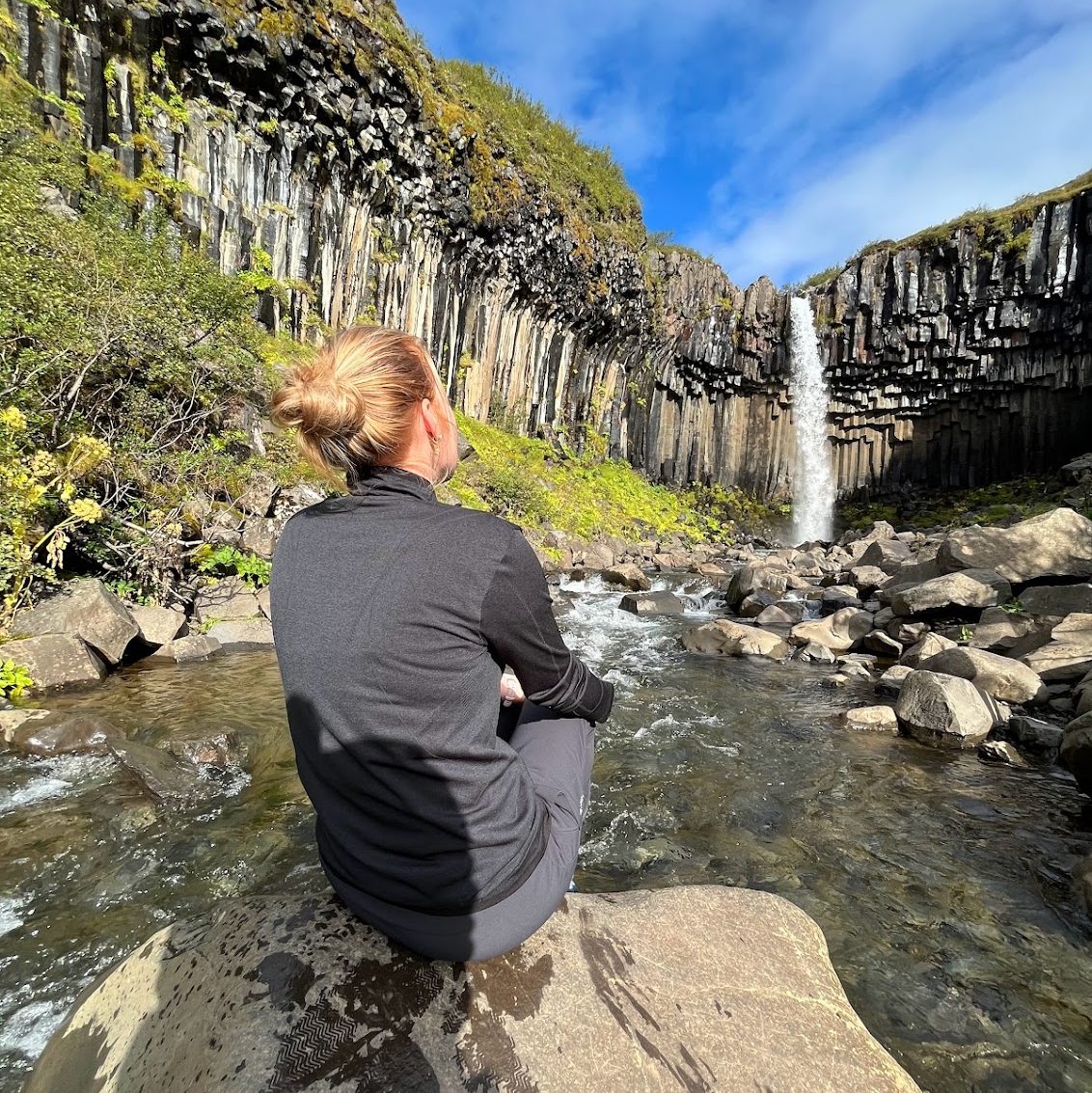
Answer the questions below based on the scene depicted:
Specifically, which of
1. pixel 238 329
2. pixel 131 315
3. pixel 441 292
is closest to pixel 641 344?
pixel 441 292

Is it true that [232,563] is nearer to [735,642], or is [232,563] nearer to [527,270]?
[735,642]

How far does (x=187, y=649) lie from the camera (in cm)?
681

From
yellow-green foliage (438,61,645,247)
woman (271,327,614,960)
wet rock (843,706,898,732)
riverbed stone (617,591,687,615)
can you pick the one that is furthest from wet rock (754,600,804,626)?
yellow-green foliage (438,61,645,247)

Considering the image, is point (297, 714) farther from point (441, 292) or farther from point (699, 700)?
point (441, 292)

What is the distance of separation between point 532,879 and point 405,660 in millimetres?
829

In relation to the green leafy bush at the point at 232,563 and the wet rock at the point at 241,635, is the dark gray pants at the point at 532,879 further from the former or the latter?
the green leafy bush at the point at 232,563

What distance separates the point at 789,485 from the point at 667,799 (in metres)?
32.4

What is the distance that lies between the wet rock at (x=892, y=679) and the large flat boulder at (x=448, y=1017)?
539cm

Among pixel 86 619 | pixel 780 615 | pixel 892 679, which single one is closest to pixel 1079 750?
pixel 892 679

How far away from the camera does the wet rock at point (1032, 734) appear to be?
4949 millimetres

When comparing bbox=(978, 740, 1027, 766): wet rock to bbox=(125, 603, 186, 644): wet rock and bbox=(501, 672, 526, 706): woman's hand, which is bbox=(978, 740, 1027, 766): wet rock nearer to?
bbox=(501, 672, 526, 706): woman's hand

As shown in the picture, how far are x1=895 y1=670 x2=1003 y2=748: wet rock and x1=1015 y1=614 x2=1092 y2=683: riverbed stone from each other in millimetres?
1181

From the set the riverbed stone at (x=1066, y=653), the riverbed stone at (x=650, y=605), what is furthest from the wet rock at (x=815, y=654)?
the riverbed stone at (x=650, y=605)

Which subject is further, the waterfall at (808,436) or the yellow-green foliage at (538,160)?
the waterfall at (808,436)
